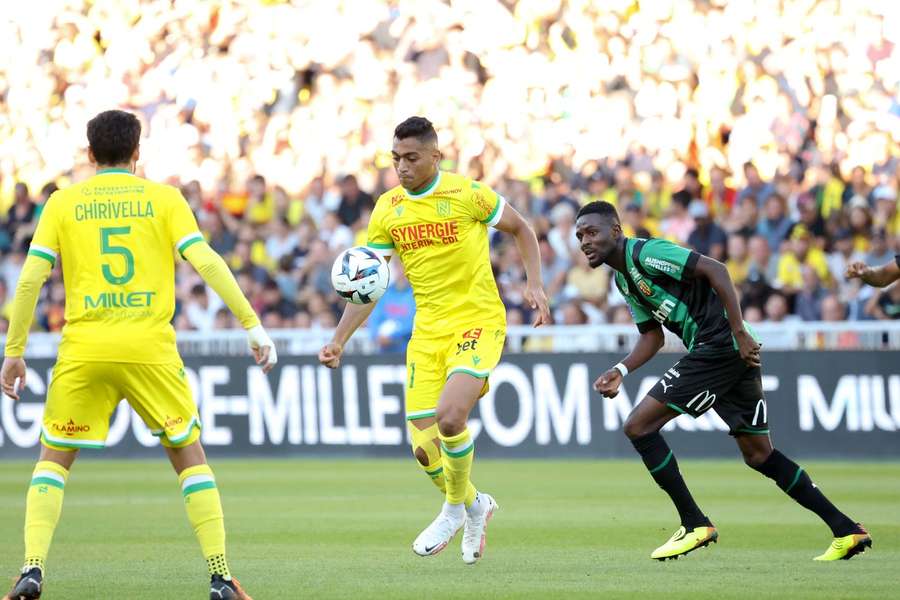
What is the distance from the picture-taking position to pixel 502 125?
2180 cm

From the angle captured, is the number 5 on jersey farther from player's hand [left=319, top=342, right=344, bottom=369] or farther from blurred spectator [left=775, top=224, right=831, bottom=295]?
blurred spectator [left=775, top=224, right=831, bottom=295]

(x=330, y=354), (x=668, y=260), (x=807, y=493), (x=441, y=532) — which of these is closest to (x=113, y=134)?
(x=330, y=354)

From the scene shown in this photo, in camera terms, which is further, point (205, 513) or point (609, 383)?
point (609, 383)

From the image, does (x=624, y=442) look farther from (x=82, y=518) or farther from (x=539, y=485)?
(x=82, y=518)

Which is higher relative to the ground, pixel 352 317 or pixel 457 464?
pixel 352 317

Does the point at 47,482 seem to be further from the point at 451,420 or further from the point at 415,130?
the point at 415,130

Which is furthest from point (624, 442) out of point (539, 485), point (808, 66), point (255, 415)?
point (808, 66)

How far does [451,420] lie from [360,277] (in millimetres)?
1033

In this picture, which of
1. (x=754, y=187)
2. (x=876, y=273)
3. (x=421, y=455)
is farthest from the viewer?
(x=754, y=187)

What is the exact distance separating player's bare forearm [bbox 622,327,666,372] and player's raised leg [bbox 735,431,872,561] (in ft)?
2.35

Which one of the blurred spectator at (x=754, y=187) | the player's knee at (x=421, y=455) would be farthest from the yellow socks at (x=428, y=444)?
the blurred spectator at (x=754, y=187)

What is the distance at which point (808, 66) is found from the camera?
20.5 meters

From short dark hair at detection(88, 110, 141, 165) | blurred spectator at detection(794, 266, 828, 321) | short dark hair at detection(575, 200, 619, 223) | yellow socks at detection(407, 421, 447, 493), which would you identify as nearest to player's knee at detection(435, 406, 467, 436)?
yellow socks at detection(407, 421, 447, 493)

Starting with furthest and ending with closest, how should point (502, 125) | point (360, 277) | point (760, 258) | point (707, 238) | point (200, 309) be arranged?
point (502, 125) < point (200, 309) < point (707, 238) < point (760, 258) < point (360, 277)
